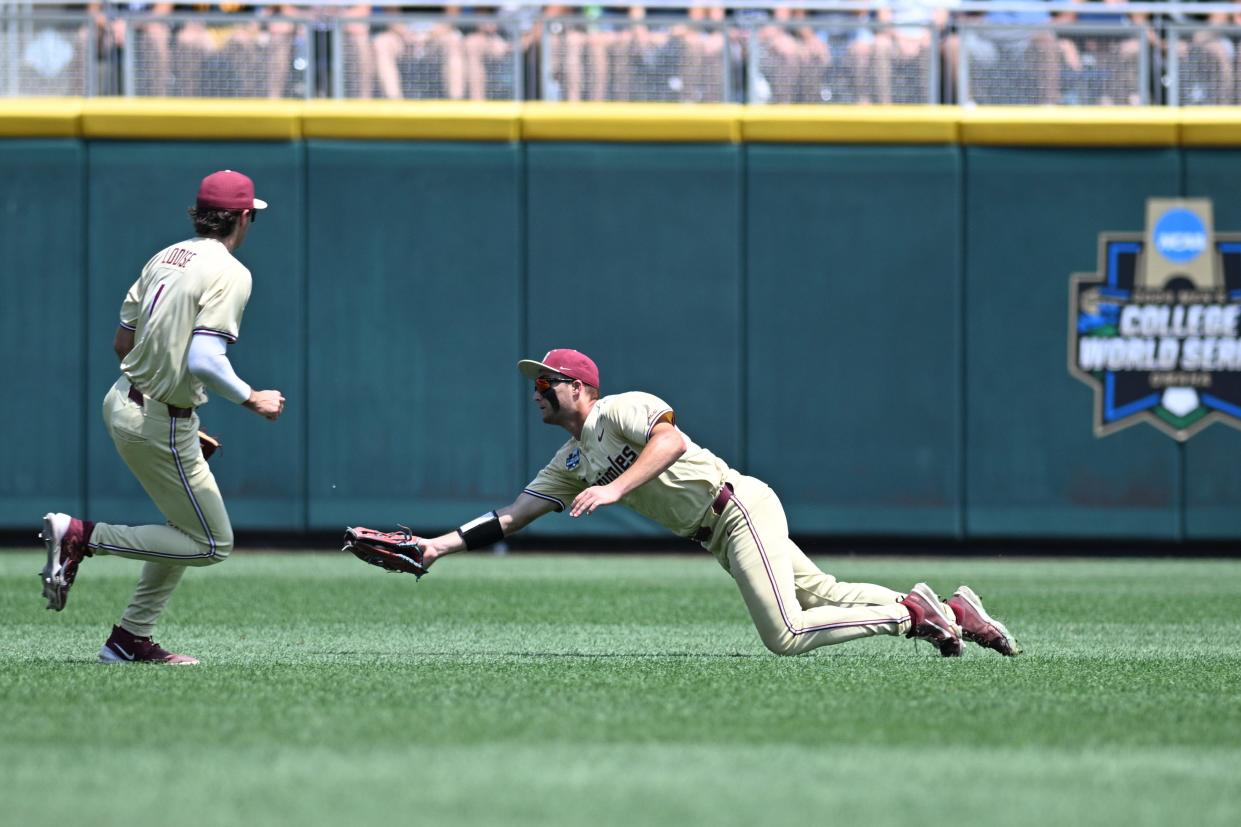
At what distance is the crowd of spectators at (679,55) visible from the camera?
15.4m

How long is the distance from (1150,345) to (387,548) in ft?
33.9

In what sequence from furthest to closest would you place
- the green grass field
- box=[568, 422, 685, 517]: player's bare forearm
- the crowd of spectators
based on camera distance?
the crowd of spectators < box=[568, 422, 685, 517]: player's bare forearm < the green grass field

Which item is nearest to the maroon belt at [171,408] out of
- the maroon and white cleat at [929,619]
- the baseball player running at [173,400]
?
the baseball player running at [173,400]

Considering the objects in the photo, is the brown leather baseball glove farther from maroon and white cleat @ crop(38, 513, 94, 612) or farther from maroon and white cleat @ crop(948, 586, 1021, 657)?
maroon and white cleat @ crop(948, 586, 1021, 657)

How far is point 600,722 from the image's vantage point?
5.64m

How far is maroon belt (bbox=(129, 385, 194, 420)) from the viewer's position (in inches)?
275

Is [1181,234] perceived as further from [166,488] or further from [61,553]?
[61,553]

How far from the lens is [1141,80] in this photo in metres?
15.6

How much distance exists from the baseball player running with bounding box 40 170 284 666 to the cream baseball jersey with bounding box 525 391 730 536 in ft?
4.23

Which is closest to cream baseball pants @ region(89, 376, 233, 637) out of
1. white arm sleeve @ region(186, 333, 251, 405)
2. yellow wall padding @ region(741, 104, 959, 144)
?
white arm sleeve @ region(186, 333, 251, 405)

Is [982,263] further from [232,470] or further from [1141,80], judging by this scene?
[232,470]

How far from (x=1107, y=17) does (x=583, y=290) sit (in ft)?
17.7

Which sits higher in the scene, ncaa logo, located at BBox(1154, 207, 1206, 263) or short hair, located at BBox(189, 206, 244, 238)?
ncaa logo, located at BBox(1154, 207, 1206, 263)

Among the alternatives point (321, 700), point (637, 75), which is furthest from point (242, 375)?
point (321, 700)
